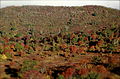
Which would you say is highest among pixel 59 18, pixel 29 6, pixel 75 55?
pixel 29 6

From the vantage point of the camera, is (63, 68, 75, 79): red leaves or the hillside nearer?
(63, 68, 75, 79): red leaves

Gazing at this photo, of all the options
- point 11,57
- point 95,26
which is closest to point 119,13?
point 95,26

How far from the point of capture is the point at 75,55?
4519 centimetres

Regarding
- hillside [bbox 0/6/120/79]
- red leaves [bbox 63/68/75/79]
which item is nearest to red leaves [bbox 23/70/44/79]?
hillside [bbox 0/6/120/79]

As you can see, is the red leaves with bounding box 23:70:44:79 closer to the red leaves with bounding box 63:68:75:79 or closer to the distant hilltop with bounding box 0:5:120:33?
the red leaves with bounding box 63:68:75:79

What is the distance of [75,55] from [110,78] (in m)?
19.0

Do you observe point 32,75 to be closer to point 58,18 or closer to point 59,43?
point 59,43

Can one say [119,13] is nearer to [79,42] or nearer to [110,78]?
[79,42]

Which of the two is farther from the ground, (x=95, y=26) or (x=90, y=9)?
(x=90, y=9)

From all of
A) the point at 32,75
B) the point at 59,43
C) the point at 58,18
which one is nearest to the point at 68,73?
the point at 32,75

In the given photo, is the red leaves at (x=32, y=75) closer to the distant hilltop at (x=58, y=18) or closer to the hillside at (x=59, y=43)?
the hillside at (x=59, y=43)

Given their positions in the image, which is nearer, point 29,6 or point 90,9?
point 90,9

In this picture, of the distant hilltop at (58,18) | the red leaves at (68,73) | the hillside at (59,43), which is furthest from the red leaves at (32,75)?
the distant hilltop at (58,18)

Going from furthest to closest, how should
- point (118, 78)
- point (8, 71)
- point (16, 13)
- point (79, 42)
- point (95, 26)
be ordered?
point (16, 13)
point (95, 26)
point (79, 42)
point (8, 71)
point (118, 78)
